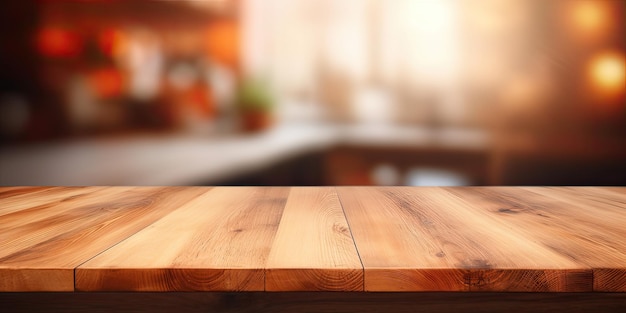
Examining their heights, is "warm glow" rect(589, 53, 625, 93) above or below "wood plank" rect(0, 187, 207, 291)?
above

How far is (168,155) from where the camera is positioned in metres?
1.34

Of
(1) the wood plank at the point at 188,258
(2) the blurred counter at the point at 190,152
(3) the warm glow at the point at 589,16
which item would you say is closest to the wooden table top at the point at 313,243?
(1) the wood plank at the point at 188,258

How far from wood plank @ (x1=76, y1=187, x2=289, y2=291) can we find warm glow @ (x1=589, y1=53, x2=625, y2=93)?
3.34 feet

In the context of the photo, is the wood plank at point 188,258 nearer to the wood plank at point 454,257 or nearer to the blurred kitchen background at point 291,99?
the wood plank at point 454,257

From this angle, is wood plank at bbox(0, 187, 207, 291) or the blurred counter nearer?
wood plank at bbox(0, 187, 207, 291)

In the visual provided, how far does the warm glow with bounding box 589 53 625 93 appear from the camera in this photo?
133cm

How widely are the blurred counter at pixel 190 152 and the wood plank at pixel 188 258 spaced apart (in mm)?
488

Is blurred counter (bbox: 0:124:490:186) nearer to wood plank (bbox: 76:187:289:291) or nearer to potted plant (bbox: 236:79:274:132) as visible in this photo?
potted plant (bbox: 236:79:274:132)

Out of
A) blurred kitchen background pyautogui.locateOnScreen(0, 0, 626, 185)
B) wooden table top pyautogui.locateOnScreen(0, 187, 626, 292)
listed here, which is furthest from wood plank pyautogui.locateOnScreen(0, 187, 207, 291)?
blurred kitchen background pyautogui.locateOnScreen(0, 0, 626, 185)

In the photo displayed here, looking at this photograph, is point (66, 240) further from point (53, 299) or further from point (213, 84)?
point (213, 84)

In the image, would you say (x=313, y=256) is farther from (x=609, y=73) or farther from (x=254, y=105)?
(x=609, y=73)

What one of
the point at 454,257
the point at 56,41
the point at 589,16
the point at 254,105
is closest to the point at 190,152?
the point at 254,105

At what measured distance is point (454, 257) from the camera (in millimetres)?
614

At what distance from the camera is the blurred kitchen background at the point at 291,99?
1.33 meters
